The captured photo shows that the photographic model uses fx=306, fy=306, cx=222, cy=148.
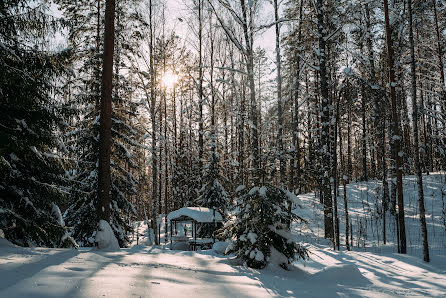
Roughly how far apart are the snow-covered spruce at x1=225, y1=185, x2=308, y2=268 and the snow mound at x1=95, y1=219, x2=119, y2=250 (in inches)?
124

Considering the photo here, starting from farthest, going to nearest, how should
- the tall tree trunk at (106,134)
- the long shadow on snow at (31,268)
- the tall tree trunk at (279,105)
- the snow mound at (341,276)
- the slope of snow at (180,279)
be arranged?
the tall tree trunk at (279,105) < the tall tree trunk at (106,134) < the snow mound at (341,276) < the slope of snow at (180,279) < the long shadow on snow at (31,268)

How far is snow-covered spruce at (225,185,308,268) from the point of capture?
23.8 ft

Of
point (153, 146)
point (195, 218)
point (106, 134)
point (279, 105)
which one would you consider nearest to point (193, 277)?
point (106, 134)

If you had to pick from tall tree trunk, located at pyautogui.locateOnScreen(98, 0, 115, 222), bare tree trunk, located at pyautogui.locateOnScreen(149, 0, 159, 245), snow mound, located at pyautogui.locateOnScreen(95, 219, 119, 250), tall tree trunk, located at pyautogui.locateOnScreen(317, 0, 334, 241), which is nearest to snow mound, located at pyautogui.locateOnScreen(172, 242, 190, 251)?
bare tree trunk, located at pyautogui.locateOnScreen(149, 0, 159, 245)

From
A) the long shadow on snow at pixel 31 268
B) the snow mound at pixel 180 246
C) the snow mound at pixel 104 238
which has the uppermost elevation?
the long shadow on snow at pixel 31 268

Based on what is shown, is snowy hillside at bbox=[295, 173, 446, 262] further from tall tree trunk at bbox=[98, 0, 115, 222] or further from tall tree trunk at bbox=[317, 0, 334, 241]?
tall tree trunk at bbox=[98, 0, 115, 222]

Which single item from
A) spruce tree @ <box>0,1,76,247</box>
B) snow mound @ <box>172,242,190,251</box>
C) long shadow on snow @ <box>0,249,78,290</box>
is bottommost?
snow mound @ <box>172,242,190,251</box>

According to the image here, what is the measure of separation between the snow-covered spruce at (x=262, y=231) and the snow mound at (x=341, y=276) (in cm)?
95

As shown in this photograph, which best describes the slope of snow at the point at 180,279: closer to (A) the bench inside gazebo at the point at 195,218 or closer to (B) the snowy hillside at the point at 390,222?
(B) the snowy hillside at the point at 390,222

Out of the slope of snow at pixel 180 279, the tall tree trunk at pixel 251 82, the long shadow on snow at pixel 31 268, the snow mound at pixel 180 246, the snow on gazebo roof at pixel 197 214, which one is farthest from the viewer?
the snow mound at pixel 180 246

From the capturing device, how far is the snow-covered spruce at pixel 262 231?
726 cm

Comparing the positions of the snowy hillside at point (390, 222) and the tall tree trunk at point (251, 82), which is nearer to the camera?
the tall tree trunk at point (251, 82)

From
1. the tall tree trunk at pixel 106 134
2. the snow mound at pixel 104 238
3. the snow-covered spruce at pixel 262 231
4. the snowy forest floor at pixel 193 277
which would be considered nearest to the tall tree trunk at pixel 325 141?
the snowy forest floor at pixel 193 277

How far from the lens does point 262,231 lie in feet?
24.5
